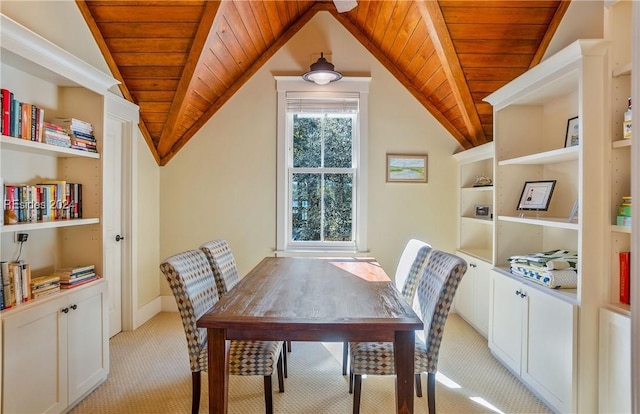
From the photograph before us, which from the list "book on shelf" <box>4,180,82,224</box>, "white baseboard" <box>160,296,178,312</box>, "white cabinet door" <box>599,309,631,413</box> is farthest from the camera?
"white baseboard" <box>160,296,178,312</box>

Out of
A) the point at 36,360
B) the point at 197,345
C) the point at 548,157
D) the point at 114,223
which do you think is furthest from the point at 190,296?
the point at 548,157

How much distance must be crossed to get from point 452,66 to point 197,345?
2950 millimetres

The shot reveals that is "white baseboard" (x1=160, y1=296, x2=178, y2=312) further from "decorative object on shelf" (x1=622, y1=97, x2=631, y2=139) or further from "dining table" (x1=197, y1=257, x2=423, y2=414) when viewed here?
"decorative object on shelf" (x1=622, y1=97, x2=631, y2=139)

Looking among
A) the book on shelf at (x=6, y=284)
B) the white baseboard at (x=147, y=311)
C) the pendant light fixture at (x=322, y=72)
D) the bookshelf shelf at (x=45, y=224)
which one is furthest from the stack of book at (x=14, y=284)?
the pendant light fixture at (x=322, y=72)

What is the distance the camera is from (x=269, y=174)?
12.6ft

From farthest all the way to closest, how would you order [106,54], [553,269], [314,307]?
[106,54] < [553,269] < [314,307]

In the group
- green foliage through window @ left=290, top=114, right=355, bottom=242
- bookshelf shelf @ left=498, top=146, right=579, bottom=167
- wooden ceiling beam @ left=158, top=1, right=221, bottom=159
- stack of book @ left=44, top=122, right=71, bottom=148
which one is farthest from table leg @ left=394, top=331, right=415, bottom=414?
wooden ceiling beam @ left=158, top=1, right=221, bottom=159

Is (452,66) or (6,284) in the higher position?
(452,66)

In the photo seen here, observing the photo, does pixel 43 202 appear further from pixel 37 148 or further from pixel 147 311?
pixel 147 311

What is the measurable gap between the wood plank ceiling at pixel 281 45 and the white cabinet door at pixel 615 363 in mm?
2184

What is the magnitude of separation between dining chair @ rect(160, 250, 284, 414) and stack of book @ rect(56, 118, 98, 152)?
1041mm

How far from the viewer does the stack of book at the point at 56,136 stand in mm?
2037

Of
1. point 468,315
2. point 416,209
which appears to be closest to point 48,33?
point 416,209

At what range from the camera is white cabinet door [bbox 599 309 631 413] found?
65.3 inches
